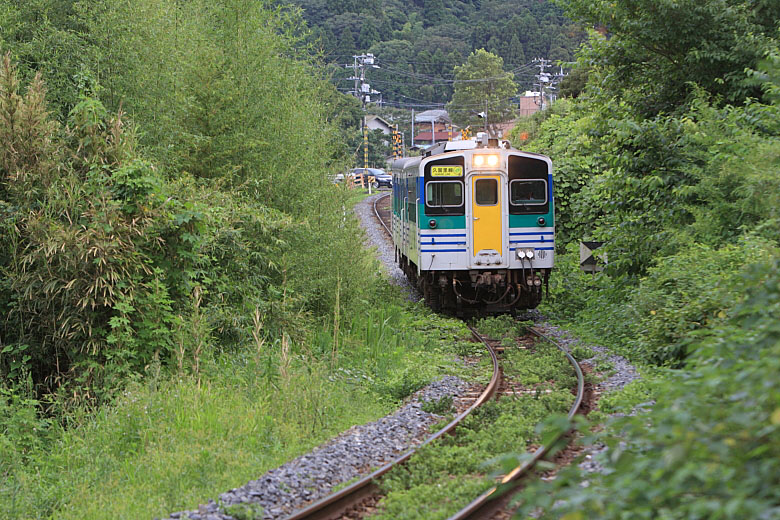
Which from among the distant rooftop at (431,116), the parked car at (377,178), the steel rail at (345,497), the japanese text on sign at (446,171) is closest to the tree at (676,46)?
the japanese text on sign at (446,171)

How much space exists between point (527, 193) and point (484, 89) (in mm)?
55152

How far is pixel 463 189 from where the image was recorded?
1398 centimetres

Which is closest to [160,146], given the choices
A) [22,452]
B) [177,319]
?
[177,319]

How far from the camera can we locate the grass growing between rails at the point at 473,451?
5.66 metres

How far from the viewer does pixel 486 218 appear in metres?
14.0

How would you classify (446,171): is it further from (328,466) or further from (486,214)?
(328,466)

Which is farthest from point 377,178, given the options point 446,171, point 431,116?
point 446,171

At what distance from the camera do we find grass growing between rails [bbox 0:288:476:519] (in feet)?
20.2

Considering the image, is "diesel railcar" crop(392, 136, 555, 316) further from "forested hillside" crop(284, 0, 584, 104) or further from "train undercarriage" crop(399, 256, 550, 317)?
"forested hillside" crop(284, 0, 584, 104)

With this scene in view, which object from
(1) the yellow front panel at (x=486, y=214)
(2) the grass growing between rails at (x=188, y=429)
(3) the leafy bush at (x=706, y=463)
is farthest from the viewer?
(1) the yellow front panel at (x=486, y=214)

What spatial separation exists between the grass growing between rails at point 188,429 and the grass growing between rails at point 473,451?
107cm

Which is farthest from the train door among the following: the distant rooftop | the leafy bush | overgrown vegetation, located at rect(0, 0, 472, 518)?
the distant rooftop

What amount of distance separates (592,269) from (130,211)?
Result: 8.90 meters

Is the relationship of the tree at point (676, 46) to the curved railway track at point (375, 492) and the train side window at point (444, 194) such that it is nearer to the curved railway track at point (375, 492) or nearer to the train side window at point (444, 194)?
the train side window at point (444, 194)
